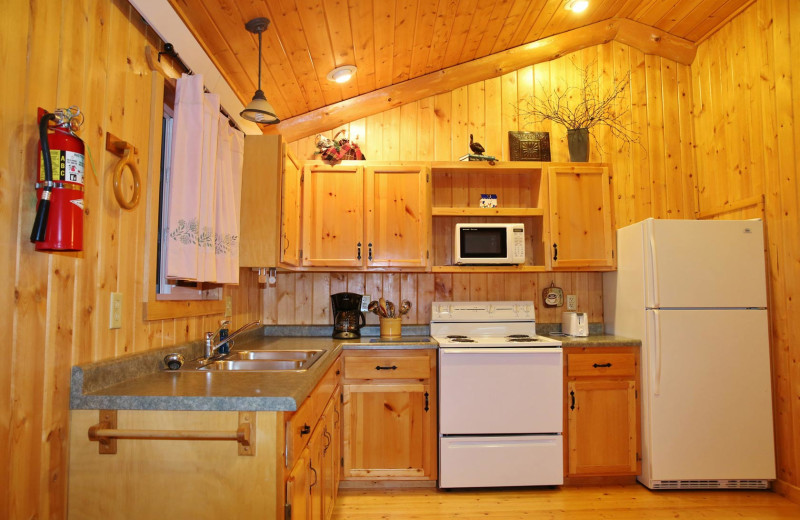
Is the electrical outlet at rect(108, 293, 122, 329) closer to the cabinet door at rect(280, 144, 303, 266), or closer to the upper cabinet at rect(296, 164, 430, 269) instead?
the cabinet door at rect(280, 144, 303, 266)

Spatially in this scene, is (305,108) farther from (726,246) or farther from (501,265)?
(726,246)

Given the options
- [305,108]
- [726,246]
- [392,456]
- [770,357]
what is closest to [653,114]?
[726,246]

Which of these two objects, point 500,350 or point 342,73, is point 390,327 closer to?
point 500,350

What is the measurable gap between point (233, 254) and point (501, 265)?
173 centimetres

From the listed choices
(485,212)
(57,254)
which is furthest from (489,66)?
(57,254)

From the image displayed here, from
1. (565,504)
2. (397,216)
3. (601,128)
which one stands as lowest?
(565,504)

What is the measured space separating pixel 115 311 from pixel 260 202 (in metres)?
1.12

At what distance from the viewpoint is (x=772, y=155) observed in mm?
2750

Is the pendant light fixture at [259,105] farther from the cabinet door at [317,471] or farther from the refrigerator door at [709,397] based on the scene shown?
the refrigerator door at [709,397]

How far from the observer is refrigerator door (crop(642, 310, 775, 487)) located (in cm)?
268

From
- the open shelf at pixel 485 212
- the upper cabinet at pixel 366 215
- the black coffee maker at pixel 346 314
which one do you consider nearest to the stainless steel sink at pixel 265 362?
the black coffee maker at pixel 346 314

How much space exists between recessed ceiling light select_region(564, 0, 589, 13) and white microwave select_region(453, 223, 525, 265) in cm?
145

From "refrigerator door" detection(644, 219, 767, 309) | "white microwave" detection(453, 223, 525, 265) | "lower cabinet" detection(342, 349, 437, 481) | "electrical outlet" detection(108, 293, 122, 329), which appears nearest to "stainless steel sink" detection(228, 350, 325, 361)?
"lower cabinet" detection(342, 349, 437, 481)

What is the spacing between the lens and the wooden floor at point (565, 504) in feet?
8.01
